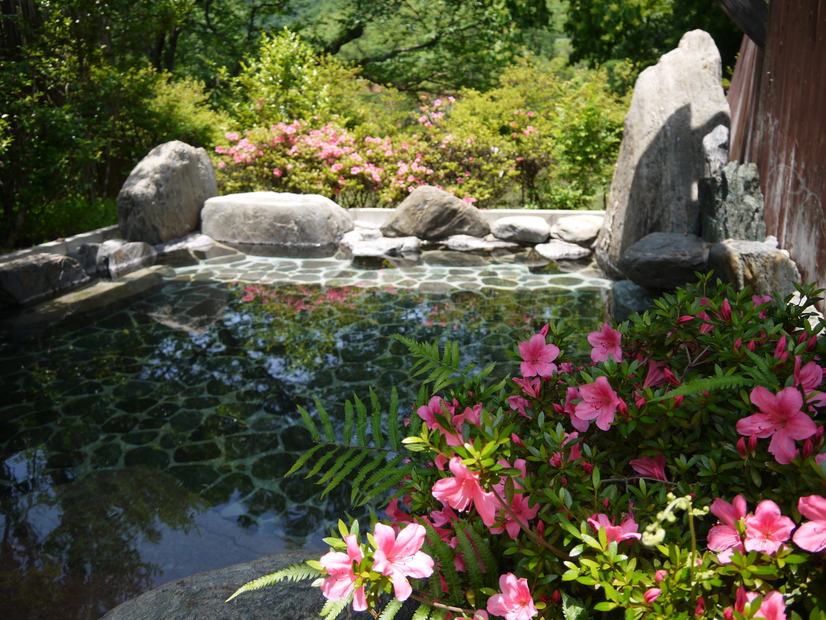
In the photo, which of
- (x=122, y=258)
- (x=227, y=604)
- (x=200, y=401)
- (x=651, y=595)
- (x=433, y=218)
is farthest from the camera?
(x=433, y=218)

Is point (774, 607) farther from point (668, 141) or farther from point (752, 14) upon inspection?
point (668, 141)

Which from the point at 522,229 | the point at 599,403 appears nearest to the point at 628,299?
the point at 522,229

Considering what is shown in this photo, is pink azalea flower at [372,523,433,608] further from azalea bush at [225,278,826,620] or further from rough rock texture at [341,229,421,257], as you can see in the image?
rough rock texture at [341,229,421,257]

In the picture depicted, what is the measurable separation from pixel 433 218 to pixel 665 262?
4907mm

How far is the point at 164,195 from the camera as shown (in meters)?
9.80

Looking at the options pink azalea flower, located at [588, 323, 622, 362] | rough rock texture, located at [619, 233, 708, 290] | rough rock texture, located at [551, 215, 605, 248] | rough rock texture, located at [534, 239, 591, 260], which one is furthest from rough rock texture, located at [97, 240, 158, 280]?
pink azalea flower, located at [588, 323, 622, 362]

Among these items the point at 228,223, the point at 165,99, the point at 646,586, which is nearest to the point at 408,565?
the point at 646,586

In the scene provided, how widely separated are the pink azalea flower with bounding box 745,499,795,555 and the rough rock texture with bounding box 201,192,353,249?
966 cm

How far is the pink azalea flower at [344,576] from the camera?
97 cm

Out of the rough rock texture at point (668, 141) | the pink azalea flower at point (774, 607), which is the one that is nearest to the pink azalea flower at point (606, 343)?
the pink azalea flower at point (774, 607)

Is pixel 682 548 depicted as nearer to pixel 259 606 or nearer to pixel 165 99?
pixel 259 606

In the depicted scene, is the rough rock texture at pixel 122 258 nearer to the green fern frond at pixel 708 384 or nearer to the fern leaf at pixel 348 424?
the fern leaf at pixel 348 424

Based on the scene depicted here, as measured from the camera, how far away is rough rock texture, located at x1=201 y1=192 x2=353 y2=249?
401 inches

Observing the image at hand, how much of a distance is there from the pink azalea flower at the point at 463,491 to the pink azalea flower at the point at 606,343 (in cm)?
58
